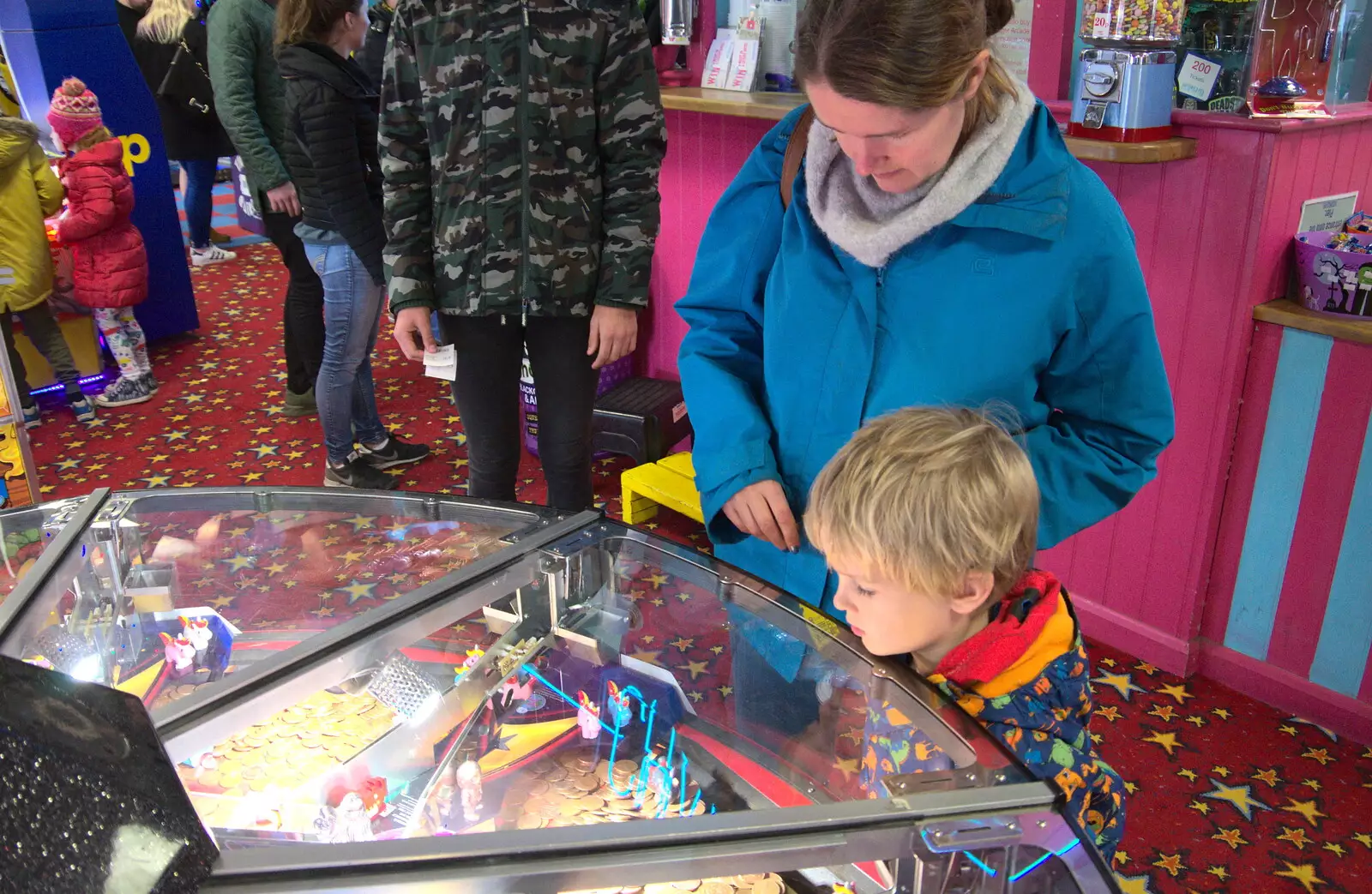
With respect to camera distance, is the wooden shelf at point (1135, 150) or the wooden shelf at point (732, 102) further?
the wooden shelf at point (732, 102)

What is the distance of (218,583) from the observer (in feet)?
4.93

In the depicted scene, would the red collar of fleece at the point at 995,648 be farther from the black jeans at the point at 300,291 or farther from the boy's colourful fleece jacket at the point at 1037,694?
the black jeans at the point at 300,291

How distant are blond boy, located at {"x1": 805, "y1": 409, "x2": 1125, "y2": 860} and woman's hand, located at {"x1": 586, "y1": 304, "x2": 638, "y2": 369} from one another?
4.13 feet

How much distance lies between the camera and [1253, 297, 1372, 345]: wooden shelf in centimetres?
236

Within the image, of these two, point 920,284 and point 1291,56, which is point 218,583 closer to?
point 920,284

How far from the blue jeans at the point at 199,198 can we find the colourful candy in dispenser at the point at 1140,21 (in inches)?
209

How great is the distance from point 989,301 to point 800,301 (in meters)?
0.23

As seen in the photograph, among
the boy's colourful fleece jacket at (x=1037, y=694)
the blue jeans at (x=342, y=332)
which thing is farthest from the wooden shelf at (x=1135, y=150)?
the blue jeans at (x=342, y=332)

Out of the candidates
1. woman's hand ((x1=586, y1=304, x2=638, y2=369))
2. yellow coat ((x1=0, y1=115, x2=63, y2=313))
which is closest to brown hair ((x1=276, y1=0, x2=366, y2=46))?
woman's hand ((x1=586, y1=304, x2=638, y2=369))

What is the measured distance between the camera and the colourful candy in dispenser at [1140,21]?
→ 2361mm

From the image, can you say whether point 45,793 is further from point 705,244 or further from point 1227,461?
point 1227,461

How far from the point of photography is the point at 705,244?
4.85ft

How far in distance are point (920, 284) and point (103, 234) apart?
441cm

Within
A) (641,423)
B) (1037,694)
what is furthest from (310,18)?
(1037,694)
